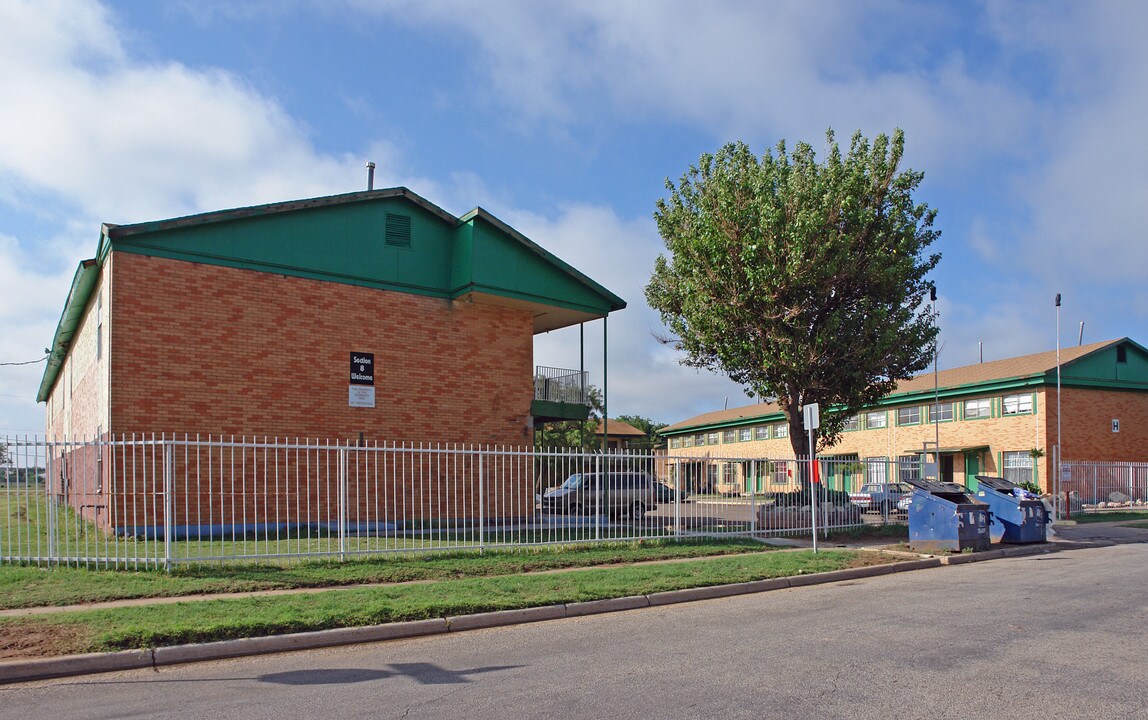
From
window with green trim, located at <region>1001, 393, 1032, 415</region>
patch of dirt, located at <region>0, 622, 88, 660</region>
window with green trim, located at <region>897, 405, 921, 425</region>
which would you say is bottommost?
patch of dirt, located at <region>0, 622, 88, 660</region>

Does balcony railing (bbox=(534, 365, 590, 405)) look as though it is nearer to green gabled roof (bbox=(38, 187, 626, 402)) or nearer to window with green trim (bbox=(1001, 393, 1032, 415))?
green gabled roof (bbox=(38, 187, 626, 402))

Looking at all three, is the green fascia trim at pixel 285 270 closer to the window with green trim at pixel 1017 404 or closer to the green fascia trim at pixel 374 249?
the green fascia trim at pixel 374 249

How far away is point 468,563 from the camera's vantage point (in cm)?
1245

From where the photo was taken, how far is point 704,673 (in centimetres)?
664

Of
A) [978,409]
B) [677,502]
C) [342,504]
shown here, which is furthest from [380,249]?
[978,409]

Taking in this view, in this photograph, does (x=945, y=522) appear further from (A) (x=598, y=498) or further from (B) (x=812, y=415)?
(A) (x=598, y=498)

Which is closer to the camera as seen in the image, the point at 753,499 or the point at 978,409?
the point at 753,499

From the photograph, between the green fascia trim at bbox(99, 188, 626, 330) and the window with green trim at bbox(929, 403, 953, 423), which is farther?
the window with green trim at bbox(929, 403, 953, 423)

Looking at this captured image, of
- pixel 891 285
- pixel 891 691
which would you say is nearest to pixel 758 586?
pixel 891 691

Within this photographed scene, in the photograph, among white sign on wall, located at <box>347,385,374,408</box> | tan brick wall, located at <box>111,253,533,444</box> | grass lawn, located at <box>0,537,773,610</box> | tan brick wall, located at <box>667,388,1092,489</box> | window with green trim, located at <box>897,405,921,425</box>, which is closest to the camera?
grass lawn, located at <box>0,537,773,610</box>

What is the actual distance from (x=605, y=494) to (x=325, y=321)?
7775mm

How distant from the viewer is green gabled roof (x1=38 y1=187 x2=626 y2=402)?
57.1 feet

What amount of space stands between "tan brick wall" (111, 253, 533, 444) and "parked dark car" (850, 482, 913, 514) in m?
8.57

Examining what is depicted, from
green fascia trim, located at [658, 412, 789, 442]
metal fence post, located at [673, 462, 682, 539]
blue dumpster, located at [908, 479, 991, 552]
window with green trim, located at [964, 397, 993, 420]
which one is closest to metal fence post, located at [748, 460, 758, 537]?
metal fence post, located at [673, 462, 682, 539]
